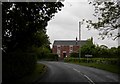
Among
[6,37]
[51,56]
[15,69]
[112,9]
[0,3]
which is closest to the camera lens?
[0,3]

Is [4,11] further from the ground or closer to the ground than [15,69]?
further from the ground

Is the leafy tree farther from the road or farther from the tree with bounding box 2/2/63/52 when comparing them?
the road

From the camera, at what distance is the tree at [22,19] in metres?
25.3

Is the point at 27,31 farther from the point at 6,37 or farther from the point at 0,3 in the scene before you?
the point at 0,3

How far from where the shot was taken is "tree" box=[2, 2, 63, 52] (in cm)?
2534

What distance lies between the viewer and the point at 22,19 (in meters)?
25.9

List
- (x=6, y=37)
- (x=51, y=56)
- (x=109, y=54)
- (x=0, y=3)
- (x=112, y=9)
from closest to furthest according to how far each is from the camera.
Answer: (x=0, y=3) → (x=6, y=37) → (x=112, y=9) → (x=109, y=54) → (x=51, y=56)

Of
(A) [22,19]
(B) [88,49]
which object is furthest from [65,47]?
(A) [22,19]

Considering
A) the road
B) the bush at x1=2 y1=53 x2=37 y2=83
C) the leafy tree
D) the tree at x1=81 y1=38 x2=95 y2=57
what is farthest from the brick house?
the leafy tree

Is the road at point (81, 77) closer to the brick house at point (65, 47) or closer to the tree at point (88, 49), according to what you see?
the tree at point (88, 49)

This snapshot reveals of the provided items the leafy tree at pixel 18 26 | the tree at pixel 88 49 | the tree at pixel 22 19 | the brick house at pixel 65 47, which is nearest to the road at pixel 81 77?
the leafy tree at pixel 18 26

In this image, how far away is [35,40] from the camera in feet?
107

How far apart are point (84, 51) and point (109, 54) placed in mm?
10829

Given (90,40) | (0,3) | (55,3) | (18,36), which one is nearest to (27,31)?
(18,36)
